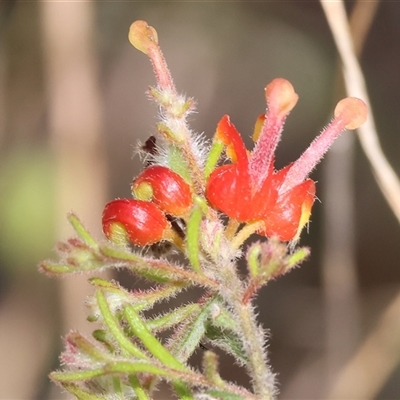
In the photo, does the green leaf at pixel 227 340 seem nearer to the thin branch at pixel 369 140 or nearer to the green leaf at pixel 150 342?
the green leaf at pixel 150 342

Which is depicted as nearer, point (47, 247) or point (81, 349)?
point (81, 349)

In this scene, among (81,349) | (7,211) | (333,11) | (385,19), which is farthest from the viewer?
(385,19)

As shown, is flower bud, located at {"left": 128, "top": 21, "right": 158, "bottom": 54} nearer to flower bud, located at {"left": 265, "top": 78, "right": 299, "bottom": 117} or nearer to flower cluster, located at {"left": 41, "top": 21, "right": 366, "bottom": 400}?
flower cluster, located at {"left": 41, "top": 21, "right": 366, "bottom": 400}

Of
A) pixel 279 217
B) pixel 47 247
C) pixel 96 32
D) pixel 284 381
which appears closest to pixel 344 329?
pixel 284 381

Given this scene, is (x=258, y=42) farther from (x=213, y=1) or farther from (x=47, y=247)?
(x=47, y=247)

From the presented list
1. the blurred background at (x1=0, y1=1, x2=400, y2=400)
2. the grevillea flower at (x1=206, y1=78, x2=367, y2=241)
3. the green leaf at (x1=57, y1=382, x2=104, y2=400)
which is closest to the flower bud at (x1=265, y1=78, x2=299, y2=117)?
the grevillea flower at (x1=206, y1=78, x2=367, y2=241)

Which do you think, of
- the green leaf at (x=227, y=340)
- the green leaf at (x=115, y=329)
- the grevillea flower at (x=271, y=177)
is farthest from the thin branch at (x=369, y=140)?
the green leaf at (x=115, y=329)

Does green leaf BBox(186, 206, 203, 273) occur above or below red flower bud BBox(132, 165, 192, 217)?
below
